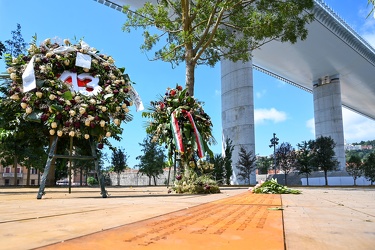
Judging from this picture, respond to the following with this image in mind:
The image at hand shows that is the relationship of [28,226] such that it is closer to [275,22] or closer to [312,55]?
[275,22]

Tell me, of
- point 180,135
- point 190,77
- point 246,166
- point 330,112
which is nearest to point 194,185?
point 180,135

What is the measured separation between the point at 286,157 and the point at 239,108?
787 cm

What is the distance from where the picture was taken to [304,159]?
115 feet

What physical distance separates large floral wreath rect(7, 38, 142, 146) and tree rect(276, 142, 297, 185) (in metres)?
33.7

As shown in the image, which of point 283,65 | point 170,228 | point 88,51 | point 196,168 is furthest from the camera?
point 283,65

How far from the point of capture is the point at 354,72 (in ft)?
188

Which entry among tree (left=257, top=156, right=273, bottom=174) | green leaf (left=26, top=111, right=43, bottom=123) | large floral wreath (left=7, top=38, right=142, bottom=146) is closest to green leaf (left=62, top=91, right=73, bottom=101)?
large floral wreath (left=7, top=38, right=142, bottom=146)

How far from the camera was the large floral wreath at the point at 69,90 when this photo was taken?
5148 millimetres

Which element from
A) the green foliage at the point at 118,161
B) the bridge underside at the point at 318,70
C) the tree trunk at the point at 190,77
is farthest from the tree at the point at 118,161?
the tree trunk at the point at 190,77

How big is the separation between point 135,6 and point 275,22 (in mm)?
A: 29769

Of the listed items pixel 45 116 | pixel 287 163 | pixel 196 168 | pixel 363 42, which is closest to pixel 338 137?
pixel 363 42

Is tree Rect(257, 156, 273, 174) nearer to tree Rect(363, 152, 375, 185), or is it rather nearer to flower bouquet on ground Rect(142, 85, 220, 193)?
tree Rect(363, 152, 375, 185)

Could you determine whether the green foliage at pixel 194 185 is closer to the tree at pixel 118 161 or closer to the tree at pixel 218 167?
the tree at pixel 218 167

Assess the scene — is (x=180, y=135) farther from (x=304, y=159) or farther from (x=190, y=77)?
(x=304, y=159)
